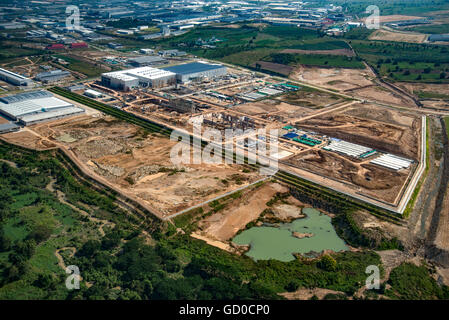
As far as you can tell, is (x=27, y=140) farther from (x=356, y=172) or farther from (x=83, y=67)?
(x=356, y=172)

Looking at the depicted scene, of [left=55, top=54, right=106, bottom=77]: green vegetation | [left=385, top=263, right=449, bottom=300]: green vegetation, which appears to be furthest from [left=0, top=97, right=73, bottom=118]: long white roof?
[left=385, top=263, right=449, bottom=300]: green vegetation

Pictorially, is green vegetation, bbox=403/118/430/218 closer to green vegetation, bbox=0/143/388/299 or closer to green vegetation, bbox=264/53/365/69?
green vegetation, bbox=0/143/388/299

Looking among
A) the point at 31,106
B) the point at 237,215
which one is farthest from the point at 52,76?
the point at 237,215

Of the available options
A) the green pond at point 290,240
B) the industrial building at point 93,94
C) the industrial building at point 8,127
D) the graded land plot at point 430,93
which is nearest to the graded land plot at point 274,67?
the graded land plot at point 430,93

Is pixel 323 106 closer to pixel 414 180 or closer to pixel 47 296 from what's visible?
pixel 414 180

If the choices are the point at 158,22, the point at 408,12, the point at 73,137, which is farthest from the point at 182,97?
the point at 408,12

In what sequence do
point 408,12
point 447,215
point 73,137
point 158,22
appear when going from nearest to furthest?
point 447,215 → point 73,137 → point 158,22 → point 408,12

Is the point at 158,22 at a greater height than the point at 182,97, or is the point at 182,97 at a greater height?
the point at 158,22

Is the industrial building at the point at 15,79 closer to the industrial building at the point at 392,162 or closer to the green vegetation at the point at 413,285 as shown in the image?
the industrial building at the point at 392,162

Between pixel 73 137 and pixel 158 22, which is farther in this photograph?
pixel 158 22

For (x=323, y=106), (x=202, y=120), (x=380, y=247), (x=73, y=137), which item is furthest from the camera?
(x=323, y=106)
